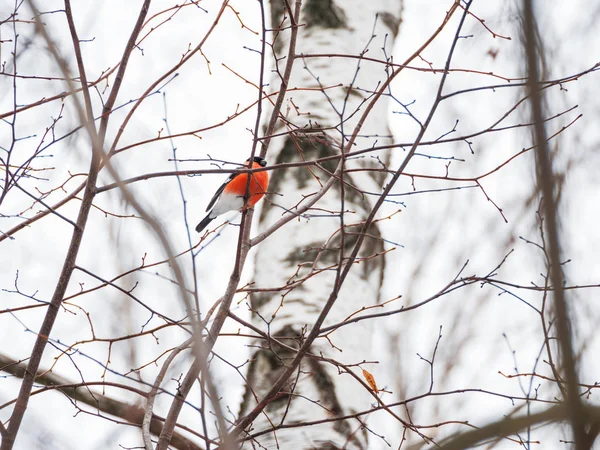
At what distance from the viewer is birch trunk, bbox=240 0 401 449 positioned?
7.57ft

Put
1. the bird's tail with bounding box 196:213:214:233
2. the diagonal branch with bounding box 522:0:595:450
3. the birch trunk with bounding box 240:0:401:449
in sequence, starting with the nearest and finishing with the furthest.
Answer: the diagonal branch with bounding box 522:0:595:450 < the birch trunk with bounding box 240:0:401:449 < the bird's tail with bounding box 196:213:214:233

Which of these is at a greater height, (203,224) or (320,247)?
(203,224)

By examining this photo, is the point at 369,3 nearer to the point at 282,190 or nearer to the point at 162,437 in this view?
the point at 282,190

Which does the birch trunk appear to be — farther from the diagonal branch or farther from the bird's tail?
the bird's tail

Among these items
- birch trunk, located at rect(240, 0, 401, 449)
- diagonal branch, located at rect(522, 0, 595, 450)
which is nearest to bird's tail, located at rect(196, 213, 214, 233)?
birch trunk, located at rect(240, 0, 401, 449)

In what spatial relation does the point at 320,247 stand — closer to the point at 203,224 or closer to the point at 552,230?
the point at 552,230

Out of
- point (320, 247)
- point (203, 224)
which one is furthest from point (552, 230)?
point (203, 224)

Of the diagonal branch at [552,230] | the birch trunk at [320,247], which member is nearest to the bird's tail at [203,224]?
the birch trunk at [320,247]

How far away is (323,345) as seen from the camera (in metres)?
2.52

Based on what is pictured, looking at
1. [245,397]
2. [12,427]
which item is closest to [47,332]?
[12,427]

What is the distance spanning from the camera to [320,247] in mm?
2514

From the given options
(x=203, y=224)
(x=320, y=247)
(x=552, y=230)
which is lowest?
(x=552, y=230)

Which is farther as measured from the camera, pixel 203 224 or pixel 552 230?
pixel 203 224

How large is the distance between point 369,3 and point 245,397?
1814mm
